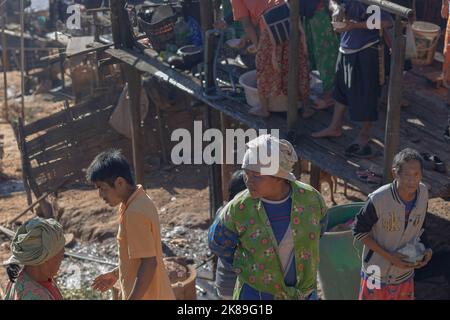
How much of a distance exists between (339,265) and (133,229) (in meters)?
2.22

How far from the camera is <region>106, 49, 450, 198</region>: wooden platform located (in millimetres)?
5921

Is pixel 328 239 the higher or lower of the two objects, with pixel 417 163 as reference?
lower

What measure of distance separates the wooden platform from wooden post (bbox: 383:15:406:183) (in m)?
0.29

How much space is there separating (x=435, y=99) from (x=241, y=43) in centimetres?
187

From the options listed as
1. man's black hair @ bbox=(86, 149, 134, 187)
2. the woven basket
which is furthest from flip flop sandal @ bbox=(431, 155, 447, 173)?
the woven basket

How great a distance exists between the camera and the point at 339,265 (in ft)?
19.0

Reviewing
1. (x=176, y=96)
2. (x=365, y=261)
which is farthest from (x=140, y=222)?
(x=176, y=96)

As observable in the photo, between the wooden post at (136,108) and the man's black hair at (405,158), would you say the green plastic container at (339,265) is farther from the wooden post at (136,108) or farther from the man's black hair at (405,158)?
the wooden post at (136,108)

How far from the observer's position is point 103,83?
1221cm

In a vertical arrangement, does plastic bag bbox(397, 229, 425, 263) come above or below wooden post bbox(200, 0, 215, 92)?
below

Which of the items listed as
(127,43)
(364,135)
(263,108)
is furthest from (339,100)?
(127,43)

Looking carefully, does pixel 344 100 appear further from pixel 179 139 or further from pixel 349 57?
pixel 179 139

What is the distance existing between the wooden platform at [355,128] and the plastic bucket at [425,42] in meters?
0.43

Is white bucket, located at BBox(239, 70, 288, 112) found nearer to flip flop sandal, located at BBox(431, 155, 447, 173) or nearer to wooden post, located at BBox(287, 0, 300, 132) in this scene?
wooden post, located at BBox(287, 0, 300, 132)
